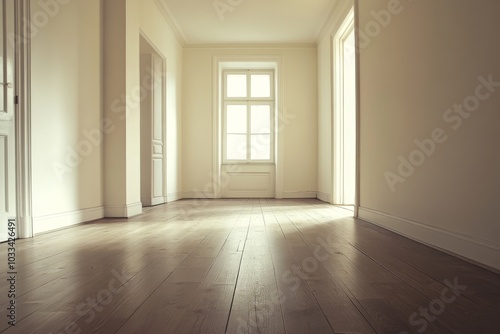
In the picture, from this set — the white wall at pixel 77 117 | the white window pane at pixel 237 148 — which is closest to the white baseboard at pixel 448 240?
the white wall at pixel 77 117

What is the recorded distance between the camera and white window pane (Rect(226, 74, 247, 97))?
26.6 feet

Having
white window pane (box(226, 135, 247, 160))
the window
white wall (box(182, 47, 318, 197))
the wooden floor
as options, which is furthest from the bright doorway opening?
the wooden floor

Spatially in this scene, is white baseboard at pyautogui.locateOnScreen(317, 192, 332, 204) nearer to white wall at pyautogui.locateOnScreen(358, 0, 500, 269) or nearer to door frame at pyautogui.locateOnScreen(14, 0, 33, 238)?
white wall at pyautogui.locateOnScreen(358, 0, 500, 269)

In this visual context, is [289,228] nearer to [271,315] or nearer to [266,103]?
[271,315]

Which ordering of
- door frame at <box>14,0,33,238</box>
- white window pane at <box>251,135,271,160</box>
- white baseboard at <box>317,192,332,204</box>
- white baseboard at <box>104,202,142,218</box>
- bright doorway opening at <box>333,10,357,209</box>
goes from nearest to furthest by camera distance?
door frame at <box>14,0,33,238</box>, white baseboard at <box>104,202,142,218</box>, bright doorway opening at <box>333,10,357,209</box>, white baseboard at <box>317,192,332,204</box>, white window pane at <box>251,135,271,160</box>

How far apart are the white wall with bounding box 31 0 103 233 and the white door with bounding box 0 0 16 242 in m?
0.21

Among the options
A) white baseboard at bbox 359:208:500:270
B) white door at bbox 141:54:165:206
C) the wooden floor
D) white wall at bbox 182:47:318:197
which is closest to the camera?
the wooden floor

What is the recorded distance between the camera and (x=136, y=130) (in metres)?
4.73

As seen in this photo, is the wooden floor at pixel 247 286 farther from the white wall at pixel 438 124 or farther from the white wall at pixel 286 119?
the white wall at pixel 286 119

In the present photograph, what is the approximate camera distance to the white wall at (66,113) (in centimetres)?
321

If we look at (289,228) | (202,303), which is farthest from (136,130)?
(202,303)

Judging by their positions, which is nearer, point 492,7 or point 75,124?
point 492,7

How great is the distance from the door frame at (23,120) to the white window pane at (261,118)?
5.31 metres

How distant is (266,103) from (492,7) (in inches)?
246
